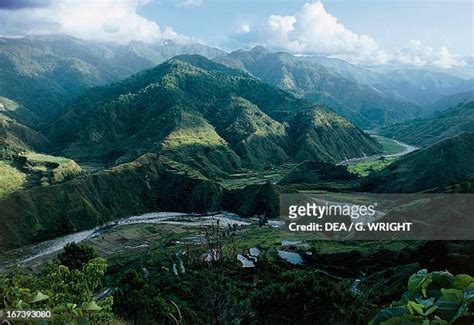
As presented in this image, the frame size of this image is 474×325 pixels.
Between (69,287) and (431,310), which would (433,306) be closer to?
(431,310)

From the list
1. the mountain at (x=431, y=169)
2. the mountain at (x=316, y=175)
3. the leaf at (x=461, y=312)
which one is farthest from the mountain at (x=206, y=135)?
the leaf at (x=461, y=312)

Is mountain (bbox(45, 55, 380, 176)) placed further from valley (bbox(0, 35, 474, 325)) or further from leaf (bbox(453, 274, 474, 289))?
leaf (bbox(453, 274, 474, 289))

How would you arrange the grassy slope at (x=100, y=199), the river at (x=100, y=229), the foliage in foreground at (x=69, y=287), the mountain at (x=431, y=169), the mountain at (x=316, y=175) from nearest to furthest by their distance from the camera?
1. the foliage in foreground at (x=69, y=287)
2. the river at (x=100, y=229)
3. the grassy slope at (x=100, y=199)
4. the mountain at (x=431, y=169)
5. the mountain at (x=316, y=175)

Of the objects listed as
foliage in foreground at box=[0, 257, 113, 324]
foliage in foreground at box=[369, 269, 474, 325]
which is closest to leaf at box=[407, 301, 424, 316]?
foliage in foreground at box=[369, 269, 474, 325]

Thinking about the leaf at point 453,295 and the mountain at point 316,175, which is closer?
the leaf at point 453,295

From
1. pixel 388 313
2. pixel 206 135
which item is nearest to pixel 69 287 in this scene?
pixel 388 313

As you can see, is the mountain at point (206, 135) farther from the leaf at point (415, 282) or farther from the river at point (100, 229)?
the leaf at point (415, 282)

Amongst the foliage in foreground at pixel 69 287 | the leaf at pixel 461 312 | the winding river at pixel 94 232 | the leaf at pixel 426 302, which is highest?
the leaf at pixel 426 302
